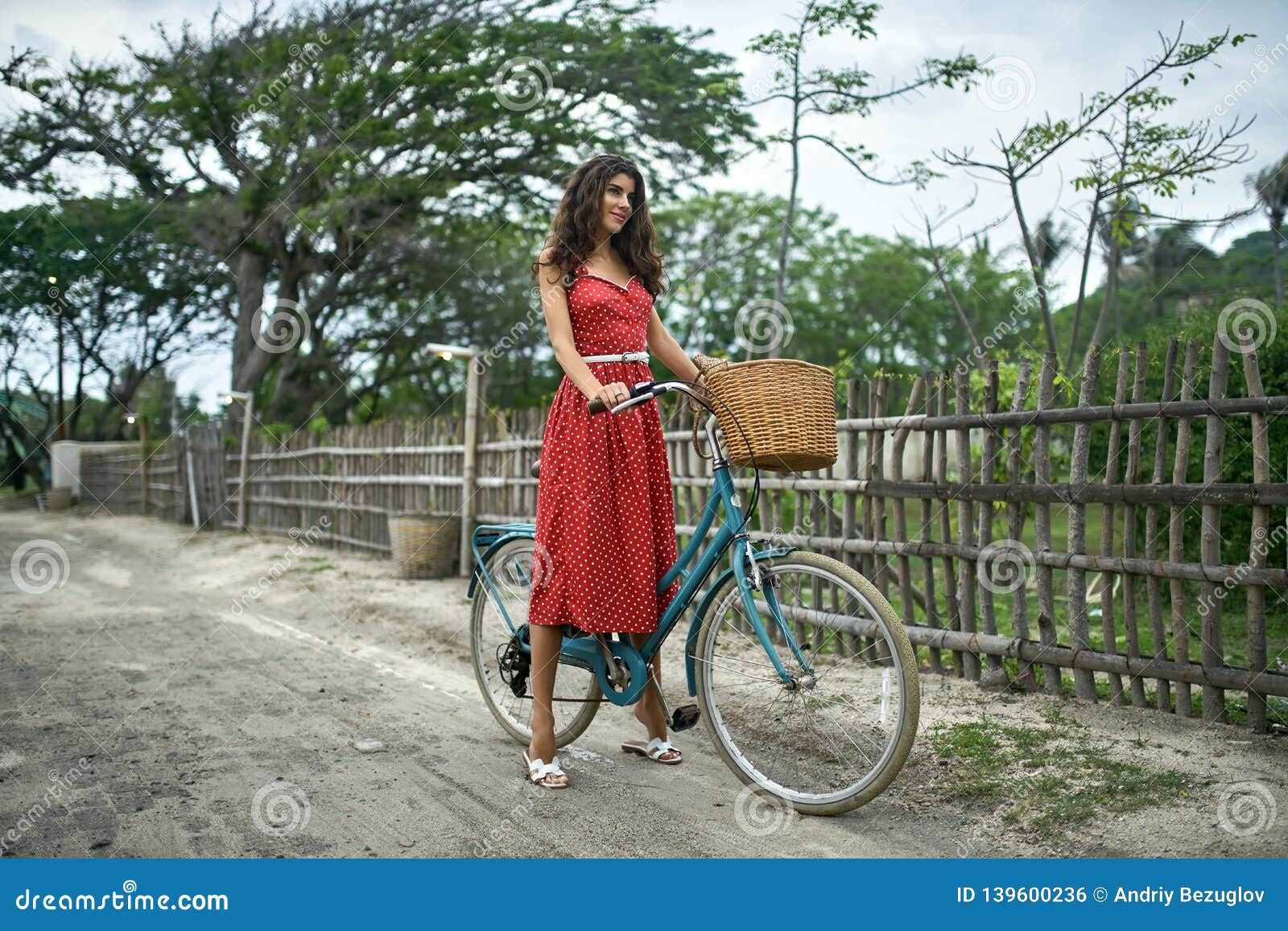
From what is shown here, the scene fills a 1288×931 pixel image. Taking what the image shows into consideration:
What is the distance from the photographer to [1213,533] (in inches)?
144

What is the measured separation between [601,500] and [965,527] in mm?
2011

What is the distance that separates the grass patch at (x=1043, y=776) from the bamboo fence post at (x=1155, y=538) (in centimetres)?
42

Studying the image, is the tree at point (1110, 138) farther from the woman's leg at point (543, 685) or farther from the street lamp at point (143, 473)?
the street lamp at point (143, 473)

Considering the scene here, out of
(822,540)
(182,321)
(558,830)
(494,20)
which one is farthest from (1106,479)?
(182,321)

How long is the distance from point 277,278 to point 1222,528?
61.5 ft

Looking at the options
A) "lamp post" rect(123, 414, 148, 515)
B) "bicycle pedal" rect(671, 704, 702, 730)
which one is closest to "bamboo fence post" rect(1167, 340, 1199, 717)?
"bicycle pedal" rect(671, 704, 702, 730)

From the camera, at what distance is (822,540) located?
16.7 ft

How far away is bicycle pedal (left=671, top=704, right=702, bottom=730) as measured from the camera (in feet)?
10.4

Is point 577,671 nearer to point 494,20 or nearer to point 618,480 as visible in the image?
point 618,480

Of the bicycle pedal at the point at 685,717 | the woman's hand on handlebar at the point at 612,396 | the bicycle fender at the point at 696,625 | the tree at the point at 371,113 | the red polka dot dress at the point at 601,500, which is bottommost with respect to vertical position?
the bicycle pedal at the point at 685,717

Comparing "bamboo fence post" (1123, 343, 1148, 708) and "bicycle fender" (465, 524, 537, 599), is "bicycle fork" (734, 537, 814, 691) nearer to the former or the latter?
"bicycle fender" (465, 524, 537, 599)

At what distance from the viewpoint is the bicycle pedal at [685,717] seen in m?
3.17

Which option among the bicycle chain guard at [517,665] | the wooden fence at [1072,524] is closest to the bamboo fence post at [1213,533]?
the wooden fence at [1072,524]

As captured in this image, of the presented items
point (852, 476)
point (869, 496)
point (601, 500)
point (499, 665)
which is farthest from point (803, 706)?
point (852, 476)
